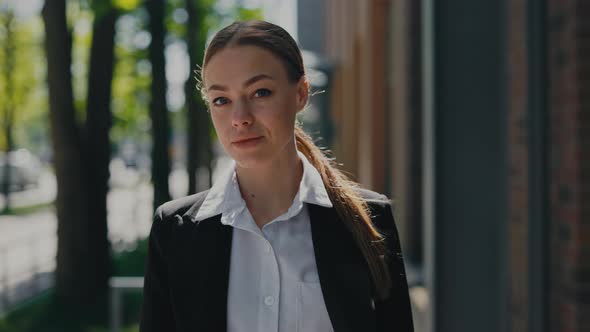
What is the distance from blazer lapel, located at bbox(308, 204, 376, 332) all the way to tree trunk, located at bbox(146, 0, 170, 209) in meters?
10.4

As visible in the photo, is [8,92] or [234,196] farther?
[8,92]

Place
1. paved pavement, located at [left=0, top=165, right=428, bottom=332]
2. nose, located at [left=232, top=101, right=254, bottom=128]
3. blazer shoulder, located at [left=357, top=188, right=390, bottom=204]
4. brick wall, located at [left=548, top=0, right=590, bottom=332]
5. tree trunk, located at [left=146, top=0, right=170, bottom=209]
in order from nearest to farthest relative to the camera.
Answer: nose, located at [left=232, top=101, right=254, bottom=128] < blazer shoulder, located at [left=357, top=188, right=390, bottom=204] < brick wall, located at [left=548, top=0, right=590, bottom=332] < paved pavement, located at [left=0, top=165, right=428, bottom=332] < tree trunk, located at [left=146, top=0, right=170, bottom=209]

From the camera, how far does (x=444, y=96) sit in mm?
3695

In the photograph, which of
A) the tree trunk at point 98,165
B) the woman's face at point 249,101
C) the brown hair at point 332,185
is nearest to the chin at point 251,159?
the woman's face at point 249,101

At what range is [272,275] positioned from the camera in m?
1.81

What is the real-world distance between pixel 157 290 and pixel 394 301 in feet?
2.04

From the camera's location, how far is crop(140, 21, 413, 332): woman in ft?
5.90

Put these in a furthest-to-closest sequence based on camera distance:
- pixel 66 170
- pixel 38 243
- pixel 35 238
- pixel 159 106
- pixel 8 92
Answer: pixel 8 92 < pixel 38 243 < pixel 35 238 < pixel 159 106 < pixel 66 170

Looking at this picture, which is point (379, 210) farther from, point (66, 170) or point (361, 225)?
point (66, 170)

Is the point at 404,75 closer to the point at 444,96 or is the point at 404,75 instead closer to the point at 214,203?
the point at 444,96

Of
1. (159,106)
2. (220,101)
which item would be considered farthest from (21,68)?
(220,101)

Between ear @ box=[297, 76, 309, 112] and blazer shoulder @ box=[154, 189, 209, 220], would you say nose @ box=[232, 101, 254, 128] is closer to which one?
ear @ box=[297, 76, 309, 112]

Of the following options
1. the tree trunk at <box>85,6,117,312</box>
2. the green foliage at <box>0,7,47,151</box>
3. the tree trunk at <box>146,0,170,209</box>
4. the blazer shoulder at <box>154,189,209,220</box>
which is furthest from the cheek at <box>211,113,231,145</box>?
the green foliage at <box>0,7,47,151</box>

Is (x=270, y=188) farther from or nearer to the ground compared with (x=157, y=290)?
farther from the ground
